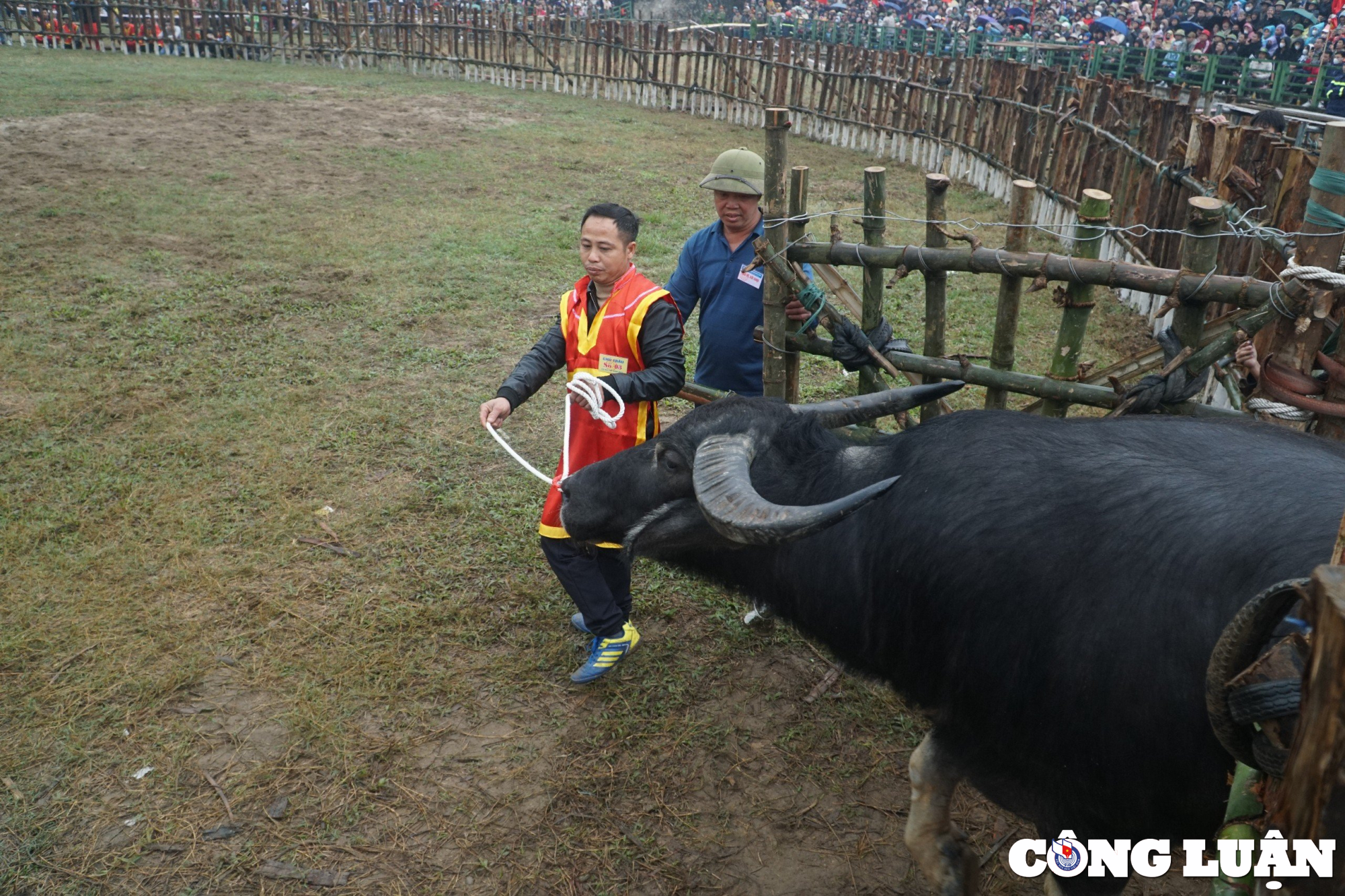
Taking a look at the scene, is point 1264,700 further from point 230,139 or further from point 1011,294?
point 230,139

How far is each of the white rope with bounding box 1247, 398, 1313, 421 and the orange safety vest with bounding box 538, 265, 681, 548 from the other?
7.88ft

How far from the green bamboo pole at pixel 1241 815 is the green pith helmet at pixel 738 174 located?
3183mm

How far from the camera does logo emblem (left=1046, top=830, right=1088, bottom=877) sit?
264cm

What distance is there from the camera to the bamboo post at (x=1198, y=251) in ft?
11.3

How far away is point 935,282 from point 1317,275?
59.6 inches

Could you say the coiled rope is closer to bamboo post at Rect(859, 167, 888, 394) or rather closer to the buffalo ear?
bamboo post at Rect(859, 167, 888, 394)

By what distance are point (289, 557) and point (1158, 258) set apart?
24.9ft

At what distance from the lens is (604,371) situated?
12.3 ft

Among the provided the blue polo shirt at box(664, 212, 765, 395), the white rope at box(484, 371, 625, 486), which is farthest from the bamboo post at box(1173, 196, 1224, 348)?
the white rope at box(484, 371, 625, 486)

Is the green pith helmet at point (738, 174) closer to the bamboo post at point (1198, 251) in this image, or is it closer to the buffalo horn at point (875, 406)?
the buffalo horn at point (875, 406)

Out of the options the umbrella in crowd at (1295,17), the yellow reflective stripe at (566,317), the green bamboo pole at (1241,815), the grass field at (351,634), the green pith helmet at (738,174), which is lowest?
the grass field at (351,634)

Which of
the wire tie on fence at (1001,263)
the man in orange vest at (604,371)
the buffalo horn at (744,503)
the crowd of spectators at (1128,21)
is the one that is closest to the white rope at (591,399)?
the man in orange vest at (604,371)

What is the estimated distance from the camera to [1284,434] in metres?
2.59

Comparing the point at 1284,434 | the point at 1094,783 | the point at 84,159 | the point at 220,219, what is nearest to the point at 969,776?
the point at 1094,783
